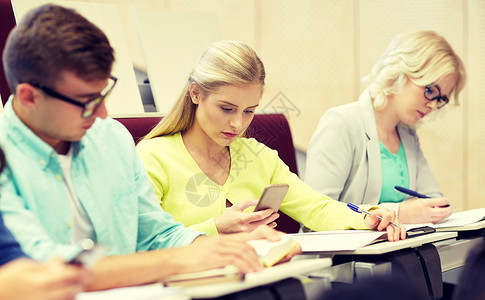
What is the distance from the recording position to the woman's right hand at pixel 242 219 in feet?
4.76

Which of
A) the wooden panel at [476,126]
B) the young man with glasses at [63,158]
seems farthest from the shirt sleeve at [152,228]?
the wooden panel at [476,126]

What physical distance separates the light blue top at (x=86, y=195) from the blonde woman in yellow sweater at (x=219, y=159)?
9.4 inches

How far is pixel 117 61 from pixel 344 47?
1707mm

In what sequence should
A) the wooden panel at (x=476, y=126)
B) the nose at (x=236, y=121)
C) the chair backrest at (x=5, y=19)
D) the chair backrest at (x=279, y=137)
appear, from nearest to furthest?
the nose at (x=236, y=121) → the chair backrest at (x=5, y=19) → the chair backrest at (x=279, y=137) → the wooden panel at (x=476, y=126)

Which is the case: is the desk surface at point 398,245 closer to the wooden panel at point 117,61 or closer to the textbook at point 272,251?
the textbook at point 272,251

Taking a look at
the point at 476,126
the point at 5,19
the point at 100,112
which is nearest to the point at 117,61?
the point at 5,19

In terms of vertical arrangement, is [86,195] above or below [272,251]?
above

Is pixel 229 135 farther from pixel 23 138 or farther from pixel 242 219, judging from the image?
pixel 23 138

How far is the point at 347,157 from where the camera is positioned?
7.23 feet

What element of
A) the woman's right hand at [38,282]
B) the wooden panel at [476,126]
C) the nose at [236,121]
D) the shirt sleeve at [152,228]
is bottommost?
the wooden panel at [476,126]

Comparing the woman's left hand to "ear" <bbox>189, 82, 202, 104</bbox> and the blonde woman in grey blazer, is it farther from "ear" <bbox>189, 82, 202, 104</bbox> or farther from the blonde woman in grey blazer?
"ear" <bbox>189, 82, 202, 104</bbox>

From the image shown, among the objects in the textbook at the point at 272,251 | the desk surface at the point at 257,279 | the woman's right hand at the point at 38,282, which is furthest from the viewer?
the textbook at the point at 272,251

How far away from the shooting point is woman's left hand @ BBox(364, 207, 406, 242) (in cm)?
152

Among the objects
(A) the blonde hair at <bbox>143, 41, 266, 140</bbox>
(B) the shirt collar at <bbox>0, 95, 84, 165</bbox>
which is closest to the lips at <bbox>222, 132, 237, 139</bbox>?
(A) the blonde hair at <bbox>143, 41, 266, 140</bbox>
